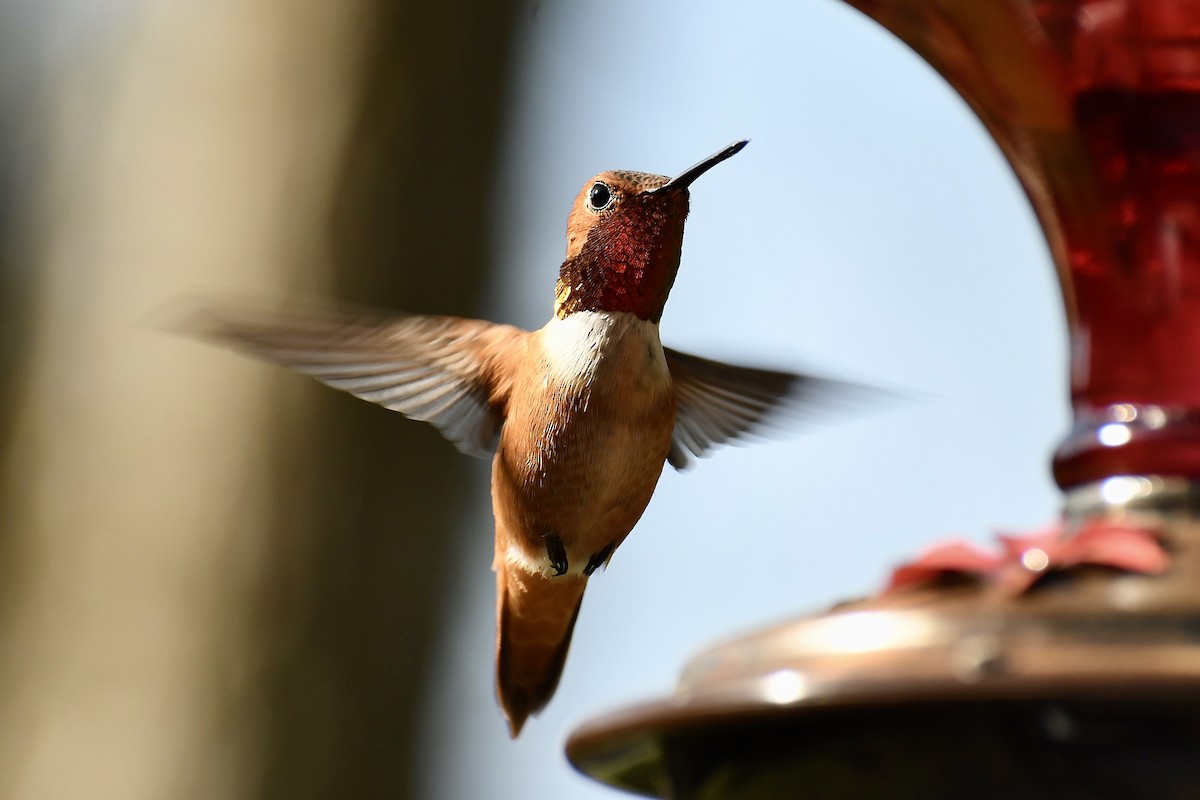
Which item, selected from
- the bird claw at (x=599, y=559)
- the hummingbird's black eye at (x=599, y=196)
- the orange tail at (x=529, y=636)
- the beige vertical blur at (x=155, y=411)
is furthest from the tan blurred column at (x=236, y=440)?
the hummingbird's black eye at (x=599, y=196)

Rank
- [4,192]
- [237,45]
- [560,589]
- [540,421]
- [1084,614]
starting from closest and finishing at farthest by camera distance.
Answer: [1084,614] < [540,421] < [560,589] < [237,45] < [4,192]

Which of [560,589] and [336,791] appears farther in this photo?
[336,791]

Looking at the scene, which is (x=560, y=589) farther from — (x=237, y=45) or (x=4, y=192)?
(x=4, y=192)

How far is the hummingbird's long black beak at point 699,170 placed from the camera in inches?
61.4

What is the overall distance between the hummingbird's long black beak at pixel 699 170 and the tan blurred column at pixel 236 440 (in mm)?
2456

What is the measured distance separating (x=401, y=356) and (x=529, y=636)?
1.92 feet

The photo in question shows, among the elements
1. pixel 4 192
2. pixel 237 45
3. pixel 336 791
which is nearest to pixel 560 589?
pixel 336 791

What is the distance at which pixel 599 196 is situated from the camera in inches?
77.2

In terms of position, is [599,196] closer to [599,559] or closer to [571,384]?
[571,384]

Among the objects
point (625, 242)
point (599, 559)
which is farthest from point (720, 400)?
point (625, 242)

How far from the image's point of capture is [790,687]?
115cm

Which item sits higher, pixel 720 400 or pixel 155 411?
pixel 720 400

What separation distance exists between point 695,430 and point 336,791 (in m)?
2.08

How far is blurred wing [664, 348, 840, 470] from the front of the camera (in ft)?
7.54
